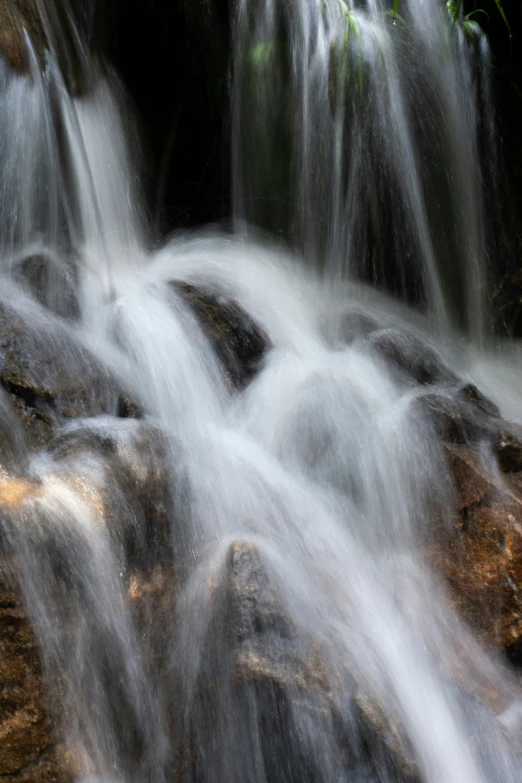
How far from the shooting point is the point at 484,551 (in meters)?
3.18

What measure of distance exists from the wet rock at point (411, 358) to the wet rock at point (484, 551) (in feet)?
3.36

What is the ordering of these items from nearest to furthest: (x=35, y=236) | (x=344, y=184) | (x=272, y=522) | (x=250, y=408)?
(x=272, y=522)
(x=250, y=408)
(x=35, y=236)
(x=344, y=184)

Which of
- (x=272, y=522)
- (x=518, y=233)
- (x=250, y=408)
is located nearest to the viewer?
(x=272, y=522)

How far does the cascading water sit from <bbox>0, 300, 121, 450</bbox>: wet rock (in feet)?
0.09

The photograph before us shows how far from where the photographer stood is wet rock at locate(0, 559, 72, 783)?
214 centimetres

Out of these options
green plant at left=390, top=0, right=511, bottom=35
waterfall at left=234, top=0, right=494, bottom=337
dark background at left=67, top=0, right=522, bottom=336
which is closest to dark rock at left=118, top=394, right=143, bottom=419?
waterfall at left=234, top=0, right=494, bottom=337

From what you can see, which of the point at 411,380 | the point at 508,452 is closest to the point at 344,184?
the point at 411,380

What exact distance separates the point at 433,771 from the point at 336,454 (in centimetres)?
157

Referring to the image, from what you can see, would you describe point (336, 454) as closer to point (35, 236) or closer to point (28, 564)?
point (28, 564)

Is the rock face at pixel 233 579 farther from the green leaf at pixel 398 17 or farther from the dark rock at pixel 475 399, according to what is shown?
the green leaf at pixel 398 17

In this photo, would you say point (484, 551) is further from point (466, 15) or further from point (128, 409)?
point (466, 15)

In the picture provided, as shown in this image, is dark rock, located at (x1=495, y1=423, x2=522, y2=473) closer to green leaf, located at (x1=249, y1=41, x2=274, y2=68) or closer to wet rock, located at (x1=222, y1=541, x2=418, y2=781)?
wet rock, located at (x1=222, y1=541, x2=418, y2=781)

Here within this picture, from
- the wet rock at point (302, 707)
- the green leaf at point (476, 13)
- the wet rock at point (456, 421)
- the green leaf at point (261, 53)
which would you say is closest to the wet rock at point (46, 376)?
the wet rock at point (302, 707)

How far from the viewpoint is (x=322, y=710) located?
2344 mm
